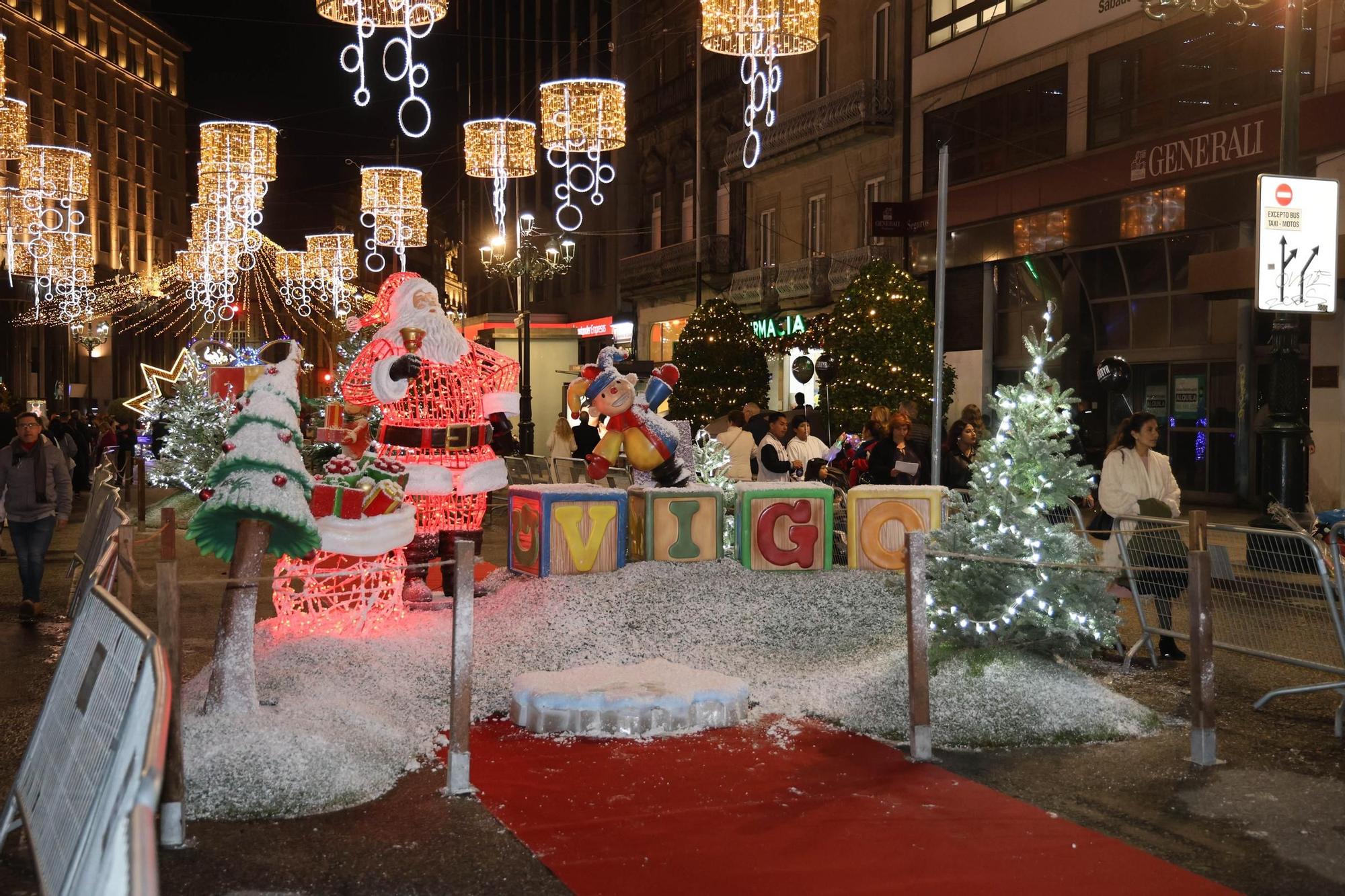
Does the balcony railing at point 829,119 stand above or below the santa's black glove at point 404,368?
above

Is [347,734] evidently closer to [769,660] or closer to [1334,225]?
[769,660]

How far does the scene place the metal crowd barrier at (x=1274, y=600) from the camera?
741cm

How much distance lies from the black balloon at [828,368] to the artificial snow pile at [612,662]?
1331cm

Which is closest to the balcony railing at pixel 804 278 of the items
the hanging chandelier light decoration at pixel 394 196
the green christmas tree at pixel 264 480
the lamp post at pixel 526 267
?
the lamp post at pixel 526 267

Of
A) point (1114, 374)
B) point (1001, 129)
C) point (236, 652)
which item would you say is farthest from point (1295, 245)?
point (1001, 129)

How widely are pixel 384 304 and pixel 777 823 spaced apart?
6.51 metres

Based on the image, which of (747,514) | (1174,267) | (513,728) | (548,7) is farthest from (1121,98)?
(548,7)

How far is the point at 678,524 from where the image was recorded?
10680mm

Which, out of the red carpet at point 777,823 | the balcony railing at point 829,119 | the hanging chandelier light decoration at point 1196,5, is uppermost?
the balcony railing at point 829,119

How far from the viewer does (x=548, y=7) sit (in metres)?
52.0

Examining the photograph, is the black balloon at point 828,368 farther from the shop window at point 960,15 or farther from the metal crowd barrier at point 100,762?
the metal crowd barrier at point 100,762

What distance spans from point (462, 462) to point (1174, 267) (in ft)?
49.6

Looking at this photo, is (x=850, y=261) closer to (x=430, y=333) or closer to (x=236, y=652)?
(x=430, y=333)

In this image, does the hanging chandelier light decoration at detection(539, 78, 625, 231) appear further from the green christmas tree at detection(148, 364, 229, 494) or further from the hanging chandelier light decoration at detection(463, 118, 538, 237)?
the green christmas tree at detection(148, 364, 229, 494)
